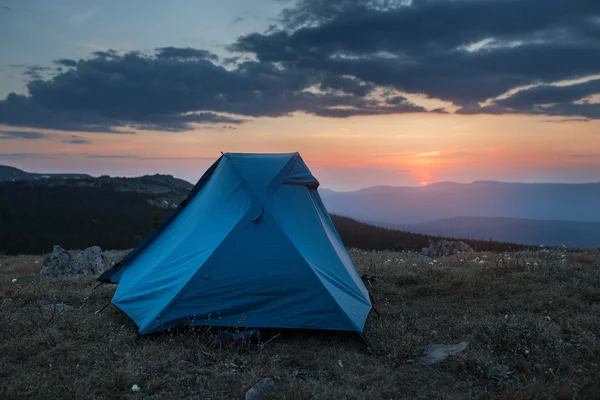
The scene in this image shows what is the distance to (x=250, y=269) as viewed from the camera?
6473 mm

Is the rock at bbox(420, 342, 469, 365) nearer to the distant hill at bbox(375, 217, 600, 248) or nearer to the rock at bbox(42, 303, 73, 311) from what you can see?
the rock at bbox(42, 303, 73, 311)

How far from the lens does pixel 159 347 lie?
18.7ft

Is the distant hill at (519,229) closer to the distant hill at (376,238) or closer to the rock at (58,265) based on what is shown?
the distant hill at (376,238)

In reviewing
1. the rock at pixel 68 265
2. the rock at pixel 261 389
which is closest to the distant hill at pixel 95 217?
the rock at pixel 68 265

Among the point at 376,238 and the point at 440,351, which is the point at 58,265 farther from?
the point at 376,238

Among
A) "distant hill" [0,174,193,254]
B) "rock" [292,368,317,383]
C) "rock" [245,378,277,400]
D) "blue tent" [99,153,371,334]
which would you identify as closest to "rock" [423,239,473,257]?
"blue tent" [99,153,371,334]

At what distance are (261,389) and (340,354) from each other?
1.63 metres

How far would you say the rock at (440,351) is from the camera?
18.4ft

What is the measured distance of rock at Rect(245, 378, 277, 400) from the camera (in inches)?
176

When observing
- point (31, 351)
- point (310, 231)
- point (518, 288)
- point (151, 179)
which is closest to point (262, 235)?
point (310, 231)

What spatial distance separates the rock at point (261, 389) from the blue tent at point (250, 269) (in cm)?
156

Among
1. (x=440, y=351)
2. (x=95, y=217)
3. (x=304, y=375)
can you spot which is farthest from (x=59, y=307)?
(x=95, y=217)

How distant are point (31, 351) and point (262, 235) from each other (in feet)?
11.3

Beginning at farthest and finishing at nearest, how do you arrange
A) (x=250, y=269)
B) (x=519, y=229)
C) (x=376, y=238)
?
1. (x=519, y=229)
2. (x=376, y=238)
3. (x=250, y=269)
